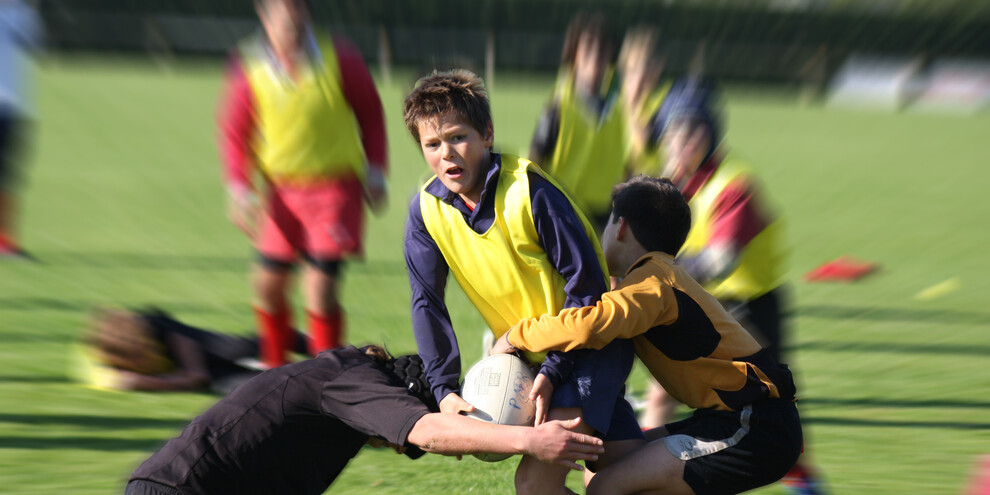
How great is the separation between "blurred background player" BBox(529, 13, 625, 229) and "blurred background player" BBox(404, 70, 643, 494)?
1747mm

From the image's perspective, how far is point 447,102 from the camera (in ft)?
10.1

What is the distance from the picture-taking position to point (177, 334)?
531cm

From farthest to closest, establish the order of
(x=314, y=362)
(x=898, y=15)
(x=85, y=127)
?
(x=898, y=15)
(x=85, y=127)
(x=314, y=362)

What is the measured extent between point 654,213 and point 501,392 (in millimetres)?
833

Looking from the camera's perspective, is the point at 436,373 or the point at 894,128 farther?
the point at 894,128

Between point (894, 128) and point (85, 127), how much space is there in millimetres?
21232

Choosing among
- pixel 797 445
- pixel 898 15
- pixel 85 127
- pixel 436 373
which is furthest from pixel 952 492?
pixel 898 15

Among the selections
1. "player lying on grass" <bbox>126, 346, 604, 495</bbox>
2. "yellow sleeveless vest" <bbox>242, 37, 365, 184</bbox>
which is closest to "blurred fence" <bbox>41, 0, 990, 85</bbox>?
"yellow sleeveless vest" <bbox>242, 37, 365, 184</bbox>

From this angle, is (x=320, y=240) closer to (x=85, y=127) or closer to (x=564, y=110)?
(x=564, y=110)

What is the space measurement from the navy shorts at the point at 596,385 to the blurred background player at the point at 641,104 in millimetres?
1773

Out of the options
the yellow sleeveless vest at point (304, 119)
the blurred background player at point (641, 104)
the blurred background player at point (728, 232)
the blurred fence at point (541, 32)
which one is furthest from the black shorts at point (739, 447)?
the blurred fence at point (541, 32)

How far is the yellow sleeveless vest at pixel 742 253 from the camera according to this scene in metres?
3.98

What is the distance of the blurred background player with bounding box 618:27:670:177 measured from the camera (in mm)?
4672

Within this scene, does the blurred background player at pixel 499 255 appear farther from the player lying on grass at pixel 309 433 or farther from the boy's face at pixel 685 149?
the boy's face at pixel 685 149
